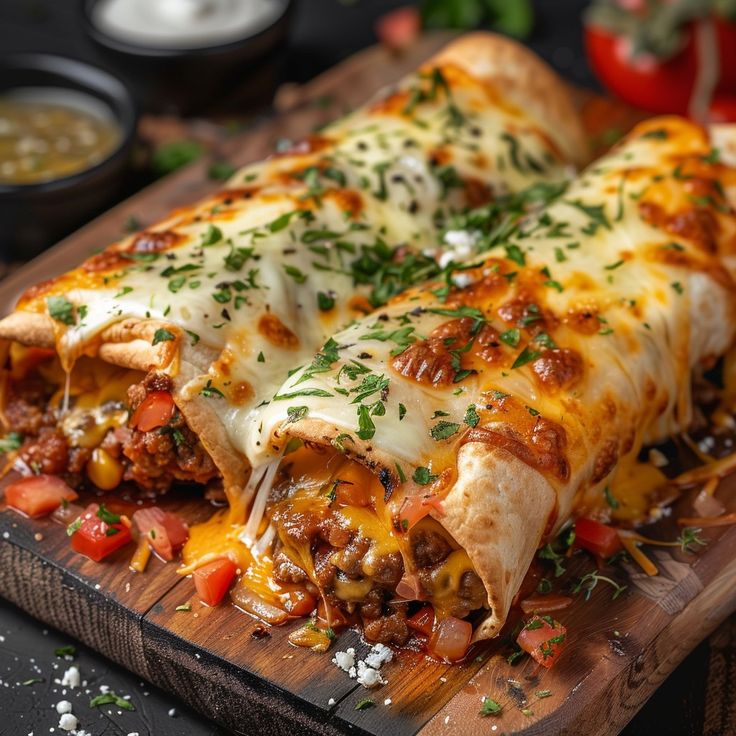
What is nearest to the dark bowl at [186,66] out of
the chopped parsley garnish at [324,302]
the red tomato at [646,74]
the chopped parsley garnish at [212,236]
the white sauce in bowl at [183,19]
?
the white sauce in bowl at [183,19]

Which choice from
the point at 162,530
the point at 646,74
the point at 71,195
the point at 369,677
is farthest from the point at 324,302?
the point at 646,74

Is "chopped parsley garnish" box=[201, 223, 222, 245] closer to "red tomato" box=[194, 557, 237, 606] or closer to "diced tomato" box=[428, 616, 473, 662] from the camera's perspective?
"red tomato" box=[194, 557, 237, 606]

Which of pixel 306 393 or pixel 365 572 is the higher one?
pixel 306 393

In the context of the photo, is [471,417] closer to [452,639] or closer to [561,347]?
[561,347]

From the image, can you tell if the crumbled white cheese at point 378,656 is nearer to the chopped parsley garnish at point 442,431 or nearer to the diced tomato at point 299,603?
the diced tomato at point 299,603

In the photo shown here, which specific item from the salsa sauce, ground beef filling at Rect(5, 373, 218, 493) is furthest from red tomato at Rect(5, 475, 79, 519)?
the salsa sauce

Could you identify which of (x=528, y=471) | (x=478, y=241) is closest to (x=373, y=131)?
(x=478, y=241)

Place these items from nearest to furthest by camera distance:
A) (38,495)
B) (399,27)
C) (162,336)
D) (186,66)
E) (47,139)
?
1. (162,336)
2. (38,495)
3. (47,139)
4. (186,66)
5. (399,27)
